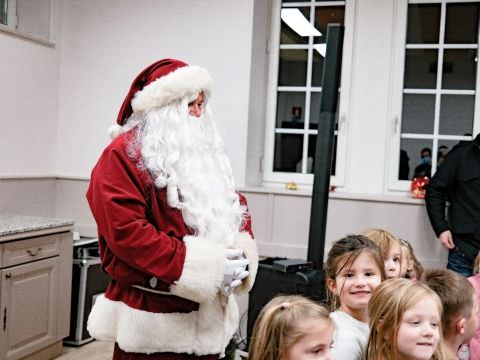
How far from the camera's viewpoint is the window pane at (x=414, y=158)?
13.0 feet

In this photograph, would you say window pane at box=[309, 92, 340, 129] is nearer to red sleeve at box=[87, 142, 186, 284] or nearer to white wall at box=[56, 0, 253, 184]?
white wall at box=[56, 0, 253, 184]

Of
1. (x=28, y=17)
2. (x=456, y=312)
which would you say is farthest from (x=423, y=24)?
(x=28, y=17)

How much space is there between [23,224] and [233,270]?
5.90ft

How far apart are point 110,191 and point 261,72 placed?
8.21 ft

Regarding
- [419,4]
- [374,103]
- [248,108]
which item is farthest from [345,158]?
[419,4]

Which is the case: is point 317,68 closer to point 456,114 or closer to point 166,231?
point 456,114

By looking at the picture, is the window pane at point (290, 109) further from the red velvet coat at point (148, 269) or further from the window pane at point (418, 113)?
the red velvet coat at point (148, 269)

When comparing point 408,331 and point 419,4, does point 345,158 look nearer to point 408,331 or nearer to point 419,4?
point 419,4

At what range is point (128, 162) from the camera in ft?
6.15

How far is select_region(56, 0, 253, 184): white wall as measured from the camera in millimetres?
4051

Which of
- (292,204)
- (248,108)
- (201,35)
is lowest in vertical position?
(292,204)

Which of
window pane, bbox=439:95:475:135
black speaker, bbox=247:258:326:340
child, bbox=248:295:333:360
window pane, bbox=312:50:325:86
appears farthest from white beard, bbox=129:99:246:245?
window pane, bbox=439:95:475:135

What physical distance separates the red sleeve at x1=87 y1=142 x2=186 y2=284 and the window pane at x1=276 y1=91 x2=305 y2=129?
2.42m

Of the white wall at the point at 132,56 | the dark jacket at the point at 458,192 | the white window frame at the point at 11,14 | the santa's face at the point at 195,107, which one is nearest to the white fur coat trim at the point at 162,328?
the santa's face at the point at 195,107
